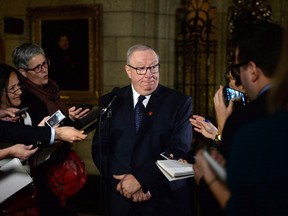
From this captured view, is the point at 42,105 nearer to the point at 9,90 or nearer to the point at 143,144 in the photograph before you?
the point at 9,90

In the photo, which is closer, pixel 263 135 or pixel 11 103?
pixel 263 135

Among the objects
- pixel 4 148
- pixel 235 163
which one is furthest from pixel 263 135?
pixel 4 148

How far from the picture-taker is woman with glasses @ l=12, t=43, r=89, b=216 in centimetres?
282

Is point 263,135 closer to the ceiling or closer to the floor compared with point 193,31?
closer to the floor

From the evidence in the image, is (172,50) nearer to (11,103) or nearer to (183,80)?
(183,80)

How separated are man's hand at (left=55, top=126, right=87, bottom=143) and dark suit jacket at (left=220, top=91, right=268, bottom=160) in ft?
3.56

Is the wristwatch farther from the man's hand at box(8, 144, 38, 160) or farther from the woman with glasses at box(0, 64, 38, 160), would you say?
the woman with glasses at box(0, 64, 38, 160)

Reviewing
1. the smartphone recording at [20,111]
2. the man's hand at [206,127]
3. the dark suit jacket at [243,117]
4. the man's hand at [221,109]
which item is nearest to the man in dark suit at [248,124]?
the dark suit jacket at [243,117]

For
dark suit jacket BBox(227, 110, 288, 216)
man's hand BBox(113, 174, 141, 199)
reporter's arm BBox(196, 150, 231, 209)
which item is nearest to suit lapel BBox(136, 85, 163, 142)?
man's hand BBox(113, 174, 141, 199)

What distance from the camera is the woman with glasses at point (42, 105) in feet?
9.25

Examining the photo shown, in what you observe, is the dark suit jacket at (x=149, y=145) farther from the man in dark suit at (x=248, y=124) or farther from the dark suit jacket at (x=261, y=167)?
the dark suit jacket at (x=261, y=167)

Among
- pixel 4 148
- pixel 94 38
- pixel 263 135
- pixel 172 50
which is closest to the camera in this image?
pixel 263 135

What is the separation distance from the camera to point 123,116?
2.78m

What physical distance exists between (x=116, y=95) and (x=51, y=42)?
3470 millimetres
